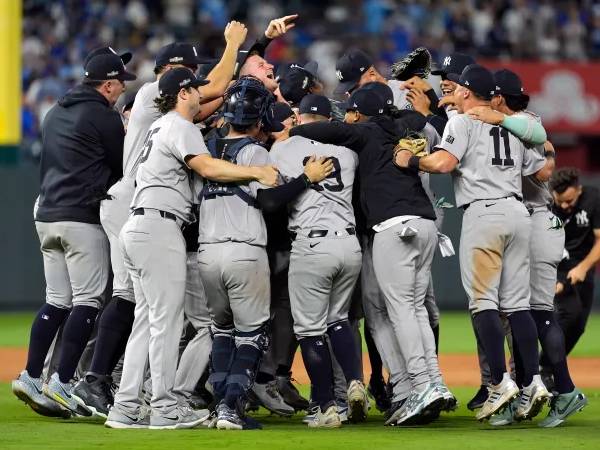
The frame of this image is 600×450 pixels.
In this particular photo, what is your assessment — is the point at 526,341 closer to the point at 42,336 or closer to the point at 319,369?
the point at 319,369

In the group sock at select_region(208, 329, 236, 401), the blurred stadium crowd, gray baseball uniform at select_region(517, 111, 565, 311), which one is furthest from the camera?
the blurred stadium crowd

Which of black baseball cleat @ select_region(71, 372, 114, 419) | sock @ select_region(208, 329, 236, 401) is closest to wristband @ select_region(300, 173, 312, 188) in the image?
sock @ select_region(208, 329, 236, 401)

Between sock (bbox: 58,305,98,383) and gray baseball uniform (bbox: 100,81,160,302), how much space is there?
1.11 ft

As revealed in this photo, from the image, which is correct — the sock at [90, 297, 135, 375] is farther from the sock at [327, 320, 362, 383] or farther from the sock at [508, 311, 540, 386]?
the sock at [508, 311, 540, 386]

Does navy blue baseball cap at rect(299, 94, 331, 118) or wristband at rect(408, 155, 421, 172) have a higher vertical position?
navy blue baseball cap at rect(299, 94, 331, 118)

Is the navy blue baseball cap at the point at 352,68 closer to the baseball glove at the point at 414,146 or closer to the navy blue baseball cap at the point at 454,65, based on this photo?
the navy blue baseball cap at the point at 454,65

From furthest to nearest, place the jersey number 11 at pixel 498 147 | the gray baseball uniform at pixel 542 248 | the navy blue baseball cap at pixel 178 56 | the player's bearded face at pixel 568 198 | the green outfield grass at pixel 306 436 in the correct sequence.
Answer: the player's bearded face at pixel 568 198 < the gray baseball uniform at pixel 542 248 < the navy blue baseball cap at pixel 178 56 < the jersey number 11 at pixel 498 147 < the green outfield grass at pixel 306 436

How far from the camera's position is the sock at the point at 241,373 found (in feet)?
23.3

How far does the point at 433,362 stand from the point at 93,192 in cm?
240

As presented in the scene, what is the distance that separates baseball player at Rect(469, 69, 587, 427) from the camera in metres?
7.72

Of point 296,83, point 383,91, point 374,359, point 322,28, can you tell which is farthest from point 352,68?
point 322,28

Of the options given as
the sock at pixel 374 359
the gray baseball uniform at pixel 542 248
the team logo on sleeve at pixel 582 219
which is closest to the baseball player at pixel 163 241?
the sock at pixel 374 359

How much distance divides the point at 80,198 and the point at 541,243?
291 cm

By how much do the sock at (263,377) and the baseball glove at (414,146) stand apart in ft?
5.52
